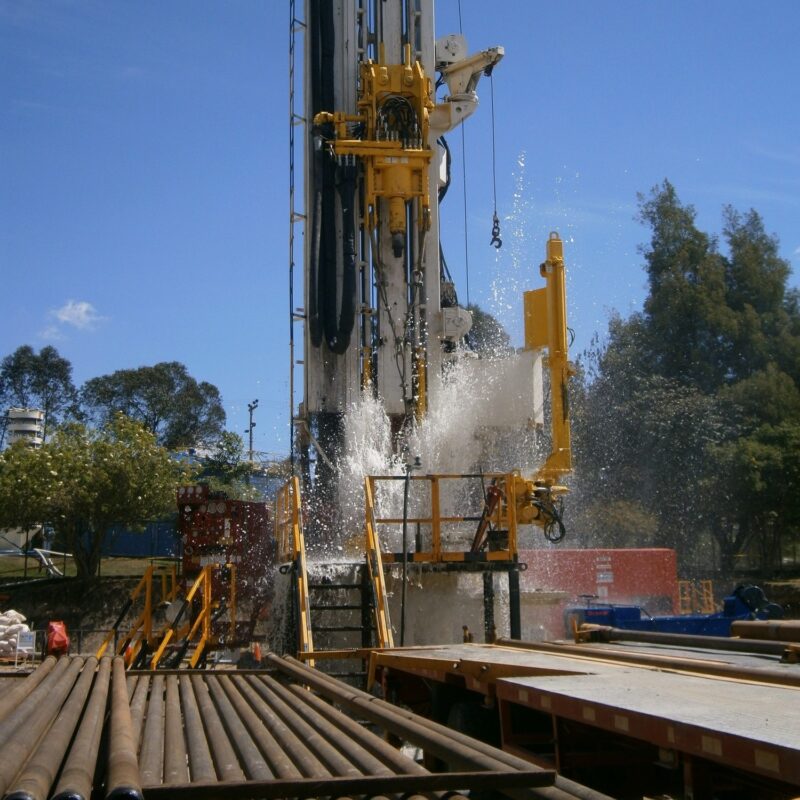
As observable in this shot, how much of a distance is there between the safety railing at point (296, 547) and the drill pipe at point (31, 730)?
5.69 metres

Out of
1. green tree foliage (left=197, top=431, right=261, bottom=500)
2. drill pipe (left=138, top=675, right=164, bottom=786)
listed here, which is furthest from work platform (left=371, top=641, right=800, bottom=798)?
green tree foliage (left=197, top=431, right=261, bottom=500)

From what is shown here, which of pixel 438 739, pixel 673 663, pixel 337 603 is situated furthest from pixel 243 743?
pixel 337 603

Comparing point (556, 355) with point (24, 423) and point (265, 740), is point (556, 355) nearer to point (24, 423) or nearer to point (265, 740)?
point (265, 740)

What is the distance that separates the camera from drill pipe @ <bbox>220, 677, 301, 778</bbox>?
334 centimetres

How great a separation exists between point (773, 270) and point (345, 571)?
146 feet

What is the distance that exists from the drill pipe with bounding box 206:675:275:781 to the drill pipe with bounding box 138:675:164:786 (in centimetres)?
26

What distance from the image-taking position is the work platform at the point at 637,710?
4059 millimetres

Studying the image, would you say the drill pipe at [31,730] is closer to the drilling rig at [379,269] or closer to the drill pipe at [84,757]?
the drill pipe at [84,757]

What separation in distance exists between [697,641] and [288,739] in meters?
4.93

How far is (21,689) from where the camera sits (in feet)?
17.0

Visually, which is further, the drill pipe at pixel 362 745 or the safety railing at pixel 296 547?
the safety railing at pixel 296 547

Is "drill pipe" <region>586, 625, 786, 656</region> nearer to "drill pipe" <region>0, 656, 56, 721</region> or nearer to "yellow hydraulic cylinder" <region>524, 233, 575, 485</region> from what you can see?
"drill pipe" <region>0, 656, 56, 721</region>

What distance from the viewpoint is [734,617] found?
17.5m

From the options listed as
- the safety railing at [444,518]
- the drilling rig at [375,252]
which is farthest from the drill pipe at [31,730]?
the drilling rig at [375,252]
